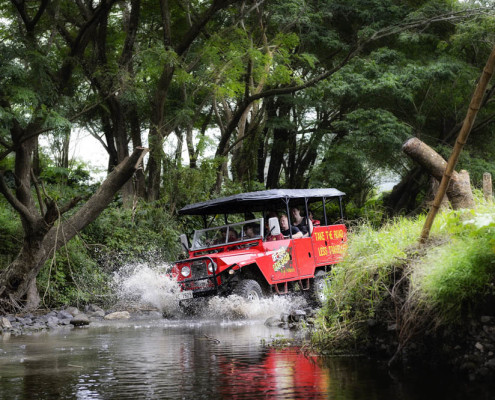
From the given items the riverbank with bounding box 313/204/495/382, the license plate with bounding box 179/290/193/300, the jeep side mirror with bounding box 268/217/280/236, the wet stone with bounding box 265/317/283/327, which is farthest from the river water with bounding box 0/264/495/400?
the jeep side mirror with bounding box 268/217/280/236

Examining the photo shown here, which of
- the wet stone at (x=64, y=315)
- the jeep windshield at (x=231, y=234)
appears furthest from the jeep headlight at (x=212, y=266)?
the wet stone at (x=64, y=315)

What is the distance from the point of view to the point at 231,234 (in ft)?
50.7

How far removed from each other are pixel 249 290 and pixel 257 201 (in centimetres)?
242

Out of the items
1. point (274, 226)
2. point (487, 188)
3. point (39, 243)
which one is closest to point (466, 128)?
point (487, 188)

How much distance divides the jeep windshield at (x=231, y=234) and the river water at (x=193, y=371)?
10.8ft

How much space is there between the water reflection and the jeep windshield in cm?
412

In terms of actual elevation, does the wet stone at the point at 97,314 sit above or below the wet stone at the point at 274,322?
above

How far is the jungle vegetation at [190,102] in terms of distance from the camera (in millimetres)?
15875

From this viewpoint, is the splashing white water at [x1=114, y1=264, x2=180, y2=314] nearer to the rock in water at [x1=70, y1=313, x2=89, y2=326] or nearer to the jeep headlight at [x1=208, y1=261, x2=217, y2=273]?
the jeep headlight at [x1=208, y1=261, x2=217, y2=273]

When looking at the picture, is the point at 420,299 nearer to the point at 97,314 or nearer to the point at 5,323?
the point at 5,323

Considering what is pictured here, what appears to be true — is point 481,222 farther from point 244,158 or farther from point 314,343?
point 244,158

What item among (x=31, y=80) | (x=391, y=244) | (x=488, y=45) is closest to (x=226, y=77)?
(x=31, y=80)

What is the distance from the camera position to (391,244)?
318 inches

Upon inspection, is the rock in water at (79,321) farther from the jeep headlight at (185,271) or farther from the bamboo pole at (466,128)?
the bamboo pole at (466,128)
